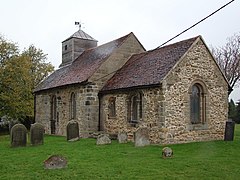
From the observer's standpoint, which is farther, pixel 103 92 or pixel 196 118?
pixel 103 92

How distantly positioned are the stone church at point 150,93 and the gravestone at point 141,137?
42.4 inches

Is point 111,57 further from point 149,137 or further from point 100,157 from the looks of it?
point 100,157

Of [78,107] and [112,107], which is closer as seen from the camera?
[112,107]

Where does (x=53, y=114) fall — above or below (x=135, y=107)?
below

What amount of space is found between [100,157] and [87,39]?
21115mm

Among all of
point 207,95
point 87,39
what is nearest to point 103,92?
point 207,95

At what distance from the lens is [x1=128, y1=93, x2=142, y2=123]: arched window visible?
18.9 meters

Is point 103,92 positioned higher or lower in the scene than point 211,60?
lower

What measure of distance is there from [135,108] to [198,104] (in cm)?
379

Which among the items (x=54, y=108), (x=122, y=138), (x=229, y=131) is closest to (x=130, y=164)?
(x=122, y=138)

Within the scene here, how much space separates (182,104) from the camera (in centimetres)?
1794

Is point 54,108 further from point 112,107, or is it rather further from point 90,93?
point 112,107

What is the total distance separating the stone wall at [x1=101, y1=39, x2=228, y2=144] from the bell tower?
38.4 feet

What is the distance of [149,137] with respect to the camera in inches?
702
